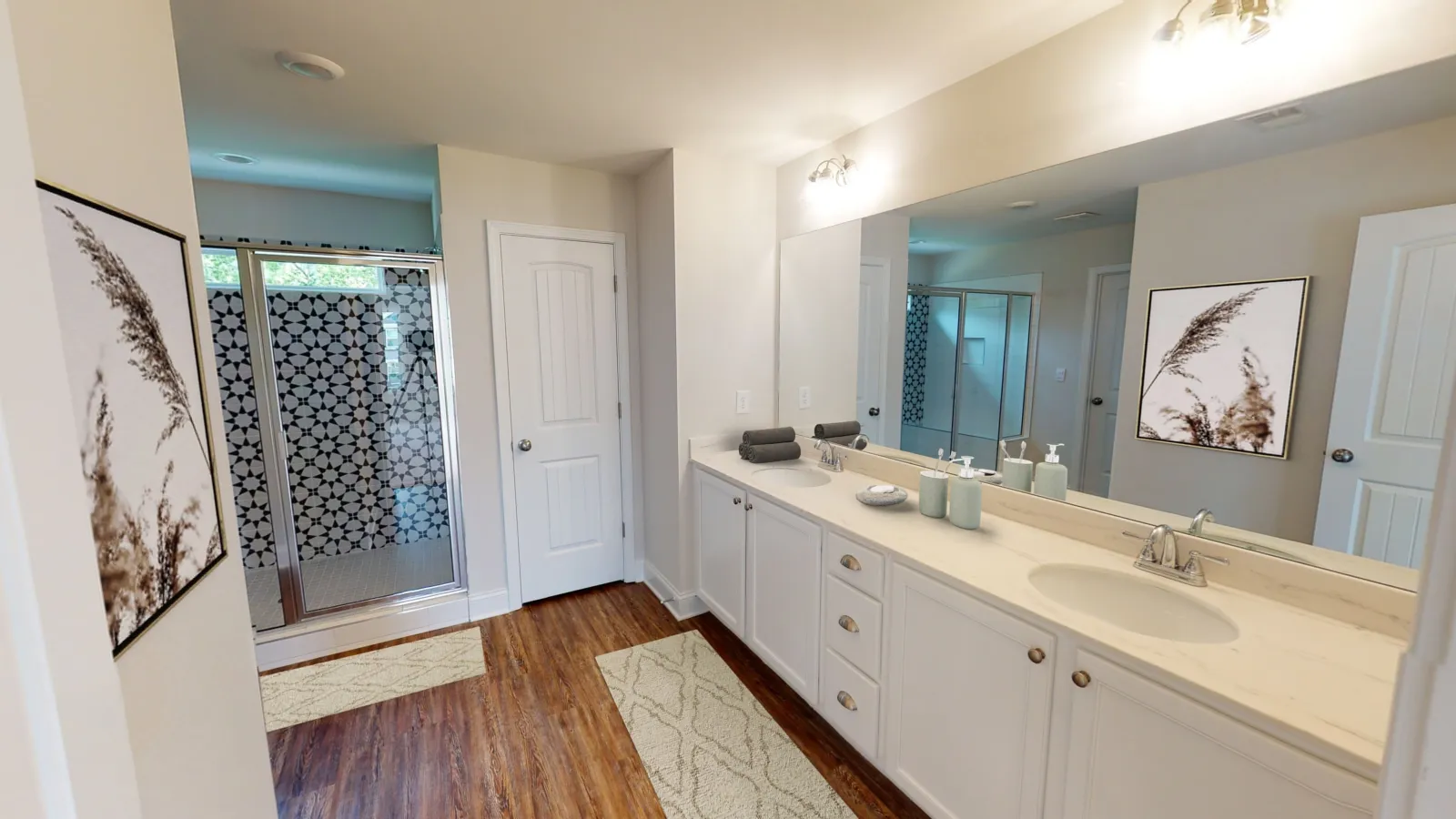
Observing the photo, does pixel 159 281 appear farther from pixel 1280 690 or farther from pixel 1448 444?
pixel 1280 690

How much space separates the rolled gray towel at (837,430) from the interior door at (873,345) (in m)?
0.04

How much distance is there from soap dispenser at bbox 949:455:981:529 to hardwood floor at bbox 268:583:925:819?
2.97 ft

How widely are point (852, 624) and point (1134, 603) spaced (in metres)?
0.76

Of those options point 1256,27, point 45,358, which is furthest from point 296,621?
point 1256,27

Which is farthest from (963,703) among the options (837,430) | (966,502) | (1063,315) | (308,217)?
(308,217)

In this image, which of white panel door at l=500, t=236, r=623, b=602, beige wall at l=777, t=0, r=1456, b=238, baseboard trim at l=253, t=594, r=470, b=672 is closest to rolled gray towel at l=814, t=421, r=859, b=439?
beige wall at l=777, t=0, r=1456, b=238

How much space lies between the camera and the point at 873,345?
7.99 ft

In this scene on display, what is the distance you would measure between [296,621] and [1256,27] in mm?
3939

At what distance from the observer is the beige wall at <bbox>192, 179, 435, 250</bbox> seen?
303cm

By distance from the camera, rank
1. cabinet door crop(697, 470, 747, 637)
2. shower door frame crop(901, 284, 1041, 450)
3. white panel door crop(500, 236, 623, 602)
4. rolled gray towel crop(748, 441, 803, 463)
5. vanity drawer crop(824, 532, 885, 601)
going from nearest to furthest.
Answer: vanity drawer crop(824, 532, 885, 601)
shower door frame crop(901, 284, 1041, 450)
cabinet door crop(697, 470, 747, 637)
rolled gray towel crop(748, 441, 803, 463)
white panel door crop(500, 236, 623, 602)

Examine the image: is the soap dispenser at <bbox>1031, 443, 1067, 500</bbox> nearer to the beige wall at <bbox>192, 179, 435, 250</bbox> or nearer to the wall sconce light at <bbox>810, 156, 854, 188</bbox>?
the wall sconce light at <bbox>810, 156, 854, 188</bbox>

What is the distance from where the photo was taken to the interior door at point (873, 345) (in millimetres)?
2398

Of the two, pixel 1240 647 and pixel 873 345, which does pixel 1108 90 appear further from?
pixel 1240 647

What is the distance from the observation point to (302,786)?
5.82 ft
